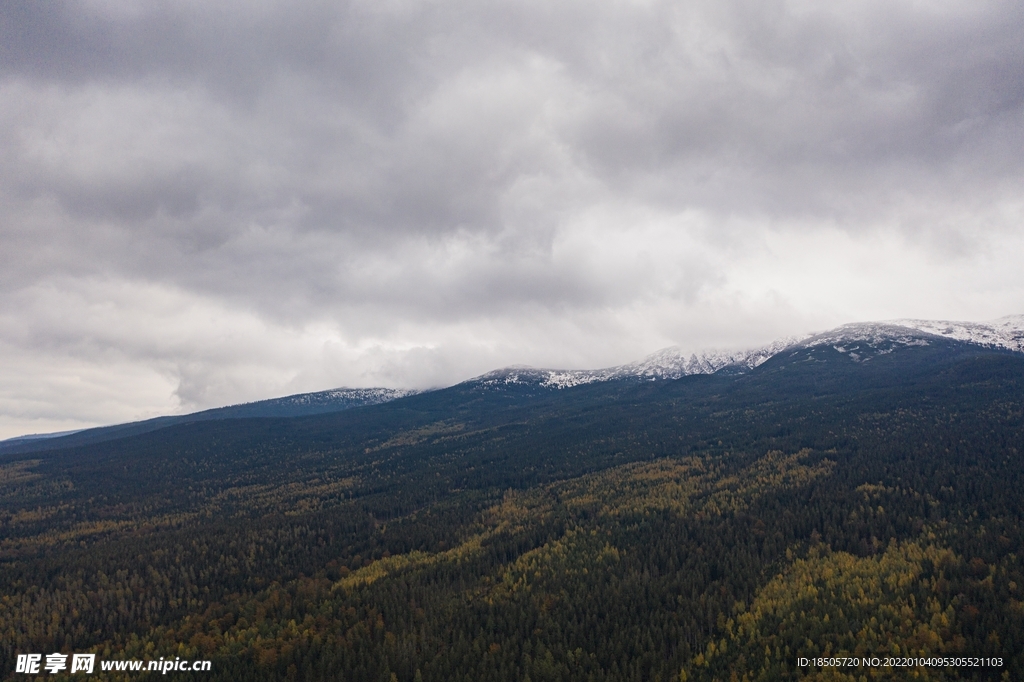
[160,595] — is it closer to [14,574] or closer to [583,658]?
[14,574]

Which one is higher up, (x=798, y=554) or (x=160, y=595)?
(x=160, y=595)

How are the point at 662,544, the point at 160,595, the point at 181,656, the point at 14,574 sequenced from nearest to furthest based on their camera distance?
1. the point at 181,656
2. the point at 160,595
3. the point at 662,544
4. the point at 14,574

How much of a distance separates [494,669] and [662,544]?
69.3 meters

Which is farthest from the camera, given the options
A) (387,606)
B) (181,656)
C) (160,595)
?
(160,595)

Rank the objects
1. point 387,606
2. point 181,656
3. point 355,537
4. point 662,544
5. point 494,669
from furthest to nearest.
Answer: point 355,537, point 662,544, point 387,606, point 181,656, point 494,669

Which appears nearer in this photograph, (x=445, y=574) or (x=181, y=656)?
(x=181, y=656)

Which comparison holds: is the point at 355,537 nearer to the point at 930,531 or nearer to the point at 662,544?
the point at 662,544

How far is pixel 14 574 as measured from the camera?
146 m

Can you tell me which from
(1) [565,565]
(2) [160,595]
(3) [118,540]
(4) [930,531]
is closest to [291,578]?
(2) [160,595]

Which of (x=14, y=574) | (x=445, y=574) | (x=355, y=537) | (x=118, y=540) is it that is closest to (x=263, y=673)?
(x=445, y=574)

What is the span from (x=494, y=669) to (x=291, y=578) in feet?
261

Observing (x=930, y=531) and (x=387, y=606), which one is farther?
(x=930, y=531)

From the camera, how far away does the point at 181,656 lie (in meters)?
93.7

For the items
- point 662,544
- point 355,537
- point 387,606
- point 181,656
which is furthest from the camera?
point 355,537
